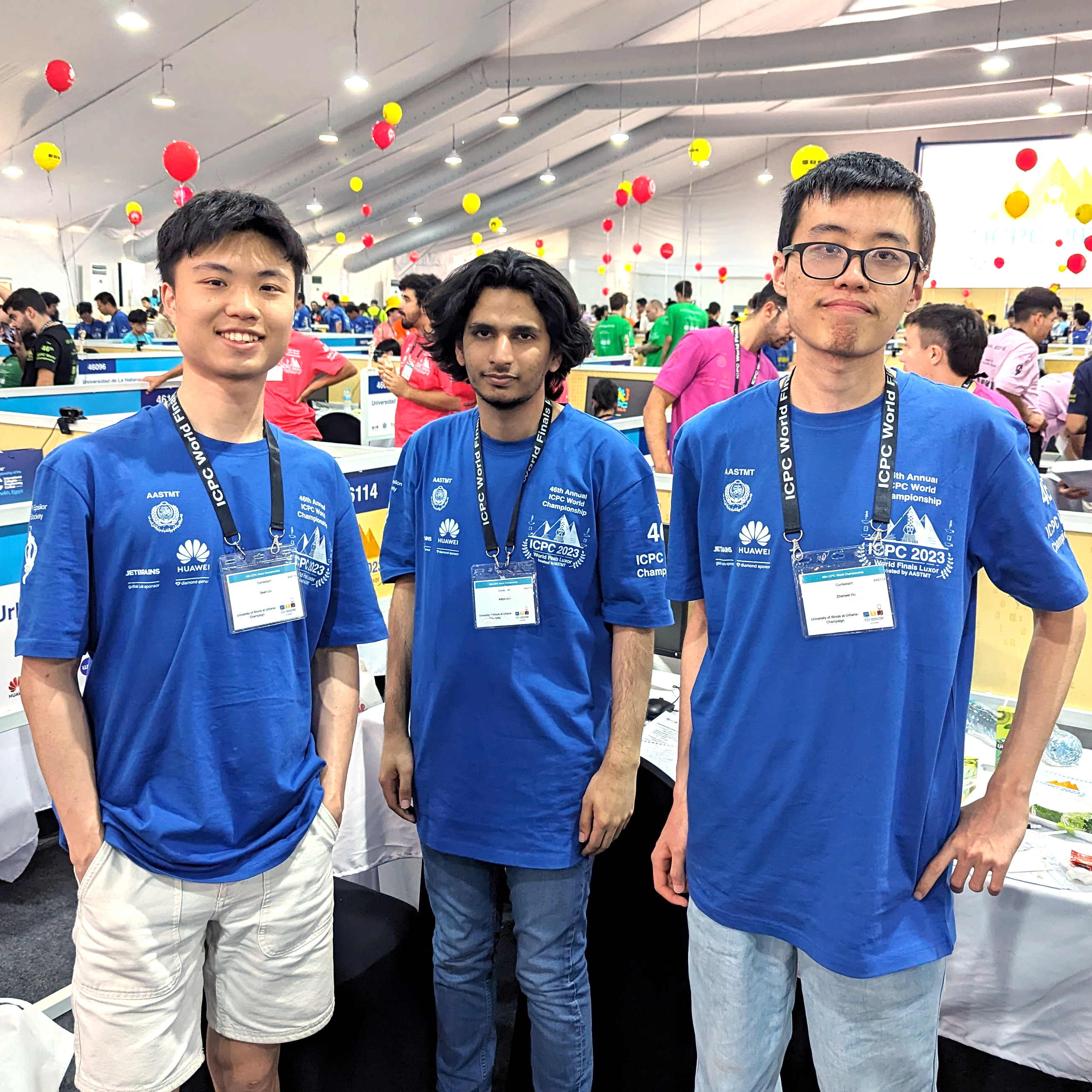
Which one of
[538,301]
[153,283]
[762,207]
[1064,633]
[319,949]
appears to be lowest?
[319,949]

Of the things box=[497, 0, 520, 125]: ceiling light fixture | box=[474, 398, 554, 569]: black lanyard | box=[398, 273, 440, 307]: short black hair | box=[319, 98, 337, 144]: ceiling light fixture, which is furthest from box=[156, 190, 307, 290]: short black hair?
box=[319, 98, 337, 144]: ceiling light fixture

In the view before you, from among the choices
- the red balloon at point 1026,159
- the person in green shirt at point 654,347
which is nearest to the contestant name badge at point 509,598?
the person in green shirt at point 654,347

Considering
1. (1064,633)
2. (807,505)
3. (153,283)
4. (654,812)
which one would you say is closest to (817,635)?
(807,505)

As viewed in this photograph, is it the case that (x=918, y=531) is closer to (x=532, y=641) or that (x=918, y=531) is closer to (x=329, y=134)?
(x=532, y=641)

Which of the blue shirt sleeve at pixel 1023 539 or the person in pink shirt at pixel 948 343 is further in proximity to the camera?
the person in pink shirt at pixel 948 343

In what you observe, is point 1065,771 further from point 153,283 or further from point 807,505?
point 153,283

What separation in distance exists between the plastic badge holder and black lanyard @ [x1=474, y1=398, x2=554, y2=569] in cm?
53

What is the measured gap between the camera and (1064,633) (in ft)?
3.61

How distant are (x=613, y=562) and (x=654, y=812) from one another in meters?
0.43

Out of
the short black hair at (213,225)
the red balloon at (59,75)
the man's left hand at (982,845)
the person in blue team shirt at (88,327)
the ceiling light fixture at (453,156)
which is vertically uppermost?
the ceiling light fixture at (453,156)

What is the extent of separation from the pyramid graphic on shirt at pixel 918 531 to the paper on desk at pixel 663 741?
2.84 ft

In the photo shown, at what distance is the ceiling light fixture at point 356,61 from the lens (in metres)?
9.49

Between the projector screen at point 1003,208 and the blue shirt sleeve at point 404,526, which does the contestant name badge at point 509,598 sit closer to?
the blue shirt sleeve at point 404,526

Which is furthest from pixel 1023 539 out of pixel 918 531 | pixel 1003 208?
pixel 1003 208
